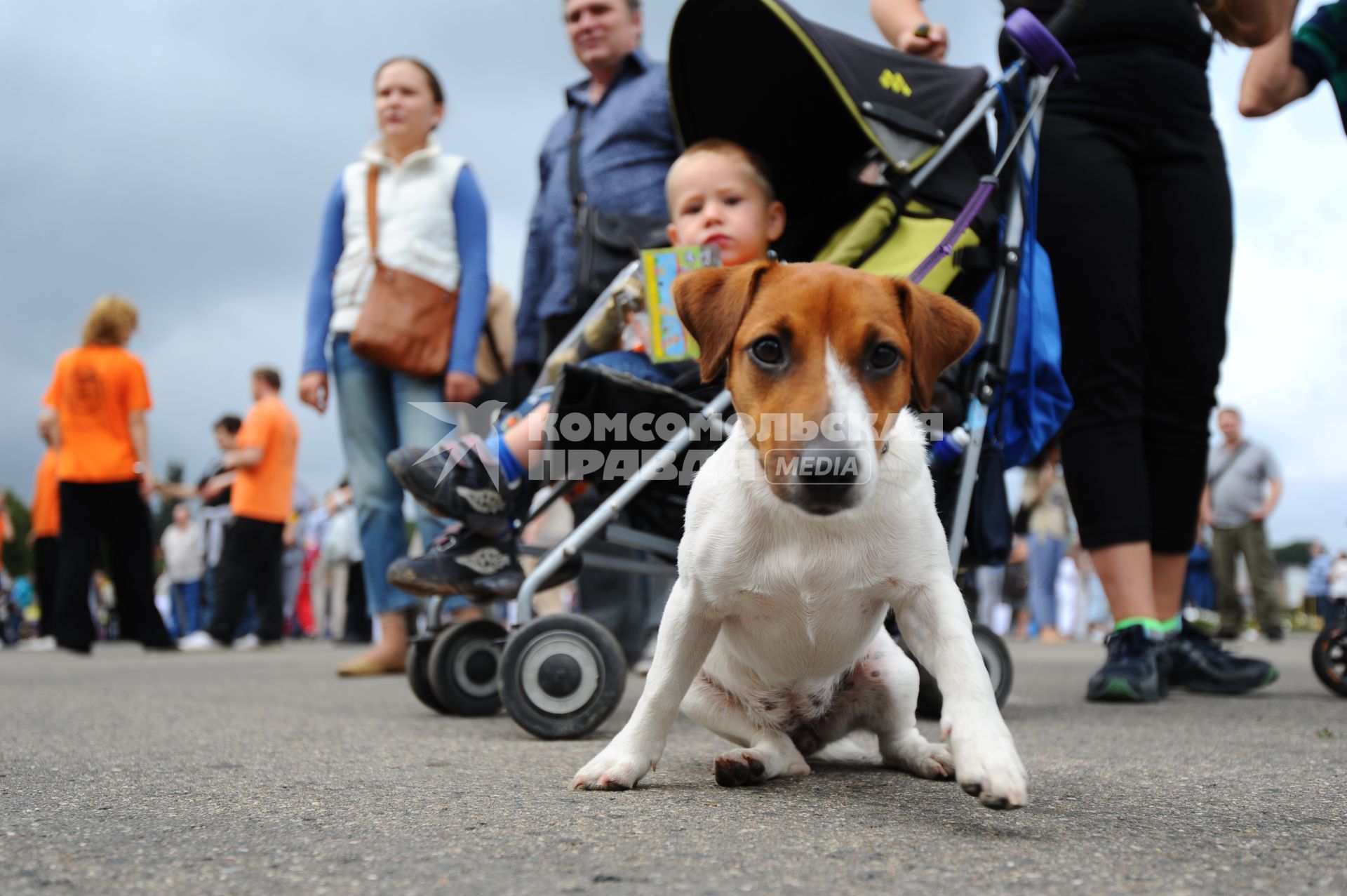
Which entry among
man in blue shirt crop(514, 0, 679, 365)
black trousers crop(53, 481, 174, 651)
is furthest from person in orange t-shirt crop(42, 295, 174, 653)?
man in blue shirt crop(514, 0, 679, 365)

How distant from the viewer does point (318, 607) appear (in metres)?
16.0

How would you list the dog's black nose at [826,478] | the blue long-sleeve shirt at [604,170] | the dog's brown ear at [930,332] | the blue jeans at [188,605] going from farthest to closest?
the blue jeans at [188,605], the blue long-sleeve shirt at [604,170], the dog's brown ear at [930,332], the dog's black nose at [826,478]

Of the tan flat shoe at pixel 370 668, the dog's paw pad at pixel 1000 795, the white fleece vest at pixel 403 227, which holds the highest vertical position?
the white fleece vest at pixel 403 227

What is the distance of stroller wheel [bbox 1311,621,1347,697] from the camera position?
4113 millimetres

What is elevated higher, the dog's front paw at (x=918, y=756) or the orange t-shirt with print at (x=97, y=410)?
the orange t-shirt with print at (x=97, y=410)

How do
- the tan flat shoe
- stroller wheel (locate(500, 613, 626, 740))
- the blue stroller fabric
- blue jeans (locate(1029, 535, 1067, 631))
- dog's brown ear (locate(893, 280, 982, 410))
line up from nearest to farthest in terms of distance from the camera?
dog's brown ear (locate(893, 280, 982, 410)) < stroller wheel (locate(500, 613, 626, 740)) < the blue stroller fabric < the tan flat shoe < blue jeans (locate(1029, 535, 1067, 631))

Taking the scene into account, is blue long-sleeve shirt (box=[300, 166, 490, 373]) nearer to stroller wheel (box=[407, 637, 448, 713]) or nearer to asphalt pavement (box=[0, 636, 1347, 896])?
stroller wheel (box=[407, 637, 448, 713])

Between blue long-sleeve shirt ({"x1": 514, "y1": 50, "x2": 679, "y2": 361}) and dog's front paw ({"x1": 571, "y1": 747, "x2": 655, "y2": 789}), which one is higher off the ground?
blue long-sleeve shirt ({"x1": 514, "y1": 50, "x2": 679, "y2": 361})

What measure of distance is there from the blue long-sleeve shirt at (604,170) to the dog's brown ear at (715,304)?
242 centimetres

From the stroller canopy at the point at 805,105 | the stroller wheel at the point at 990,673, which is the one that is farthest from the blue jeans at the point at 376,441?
the stroller wheel at the point at 990,673

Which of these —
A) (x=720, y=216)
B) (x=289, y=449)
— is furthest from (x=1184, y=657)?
(x=289, y=449)

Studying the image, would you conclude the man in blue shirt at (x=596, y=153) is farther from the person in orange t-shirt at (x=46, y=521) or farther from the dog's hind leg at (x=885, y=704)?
the person in orange t-shirt at (x=46, y=521)

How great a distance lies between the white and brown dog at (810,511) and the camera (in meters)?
1.86

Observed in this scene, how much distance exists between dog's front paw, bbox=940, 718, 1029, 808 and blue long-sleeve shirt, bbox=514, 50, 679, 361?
3126mm
